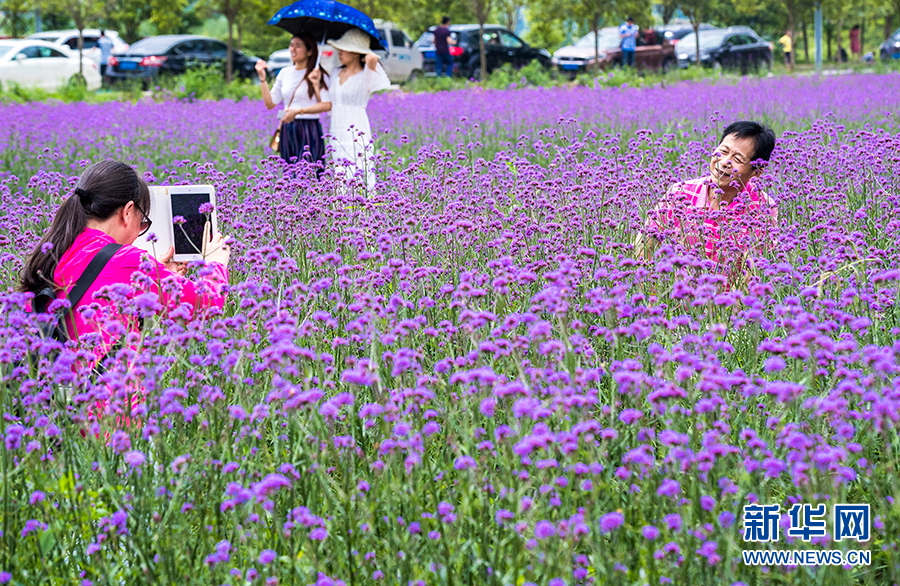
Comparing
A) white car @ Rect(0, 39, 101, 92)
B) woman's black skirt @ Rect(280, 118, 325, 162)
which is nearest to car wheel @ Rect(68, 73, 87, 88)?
white car @ Rect(0, 39, 101, 92)

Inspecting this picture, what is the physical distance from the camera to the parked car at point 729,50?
1052 inches

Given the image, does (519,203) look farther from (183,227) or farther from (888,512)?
(888,512)

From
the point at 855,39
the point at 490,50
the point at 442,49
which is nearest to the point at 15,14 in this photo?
the point at 490,50

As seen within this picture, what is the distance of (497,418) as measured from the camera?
2.80 m

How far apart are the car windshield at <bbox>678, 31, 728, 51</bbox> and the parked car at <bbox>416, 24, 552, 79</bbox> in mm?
4431

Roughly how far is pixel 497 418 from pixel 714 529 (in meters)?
0.82

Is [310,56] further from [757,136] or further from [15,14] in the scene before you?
[15,14]

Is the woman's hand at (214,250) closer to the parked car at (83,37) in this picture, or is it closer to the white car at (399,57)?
the white car at (399,57)

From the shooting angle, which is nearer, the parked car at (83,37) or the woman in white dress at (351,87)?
the woman in white dress at (351,87)

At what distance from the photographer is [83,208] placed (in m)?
3.23

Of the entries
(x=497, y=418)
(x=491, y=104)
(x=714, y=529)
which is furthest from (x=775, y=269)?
(x=491, y=104)

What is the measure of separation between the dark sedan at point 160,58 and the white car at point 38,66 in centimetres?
90

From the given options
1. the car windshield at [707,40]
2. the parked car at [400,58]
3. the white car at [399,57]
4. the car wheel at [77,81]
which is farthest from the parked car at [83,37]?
the car windshield at [707,40]

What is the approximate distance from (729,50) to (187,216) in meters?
25.6
